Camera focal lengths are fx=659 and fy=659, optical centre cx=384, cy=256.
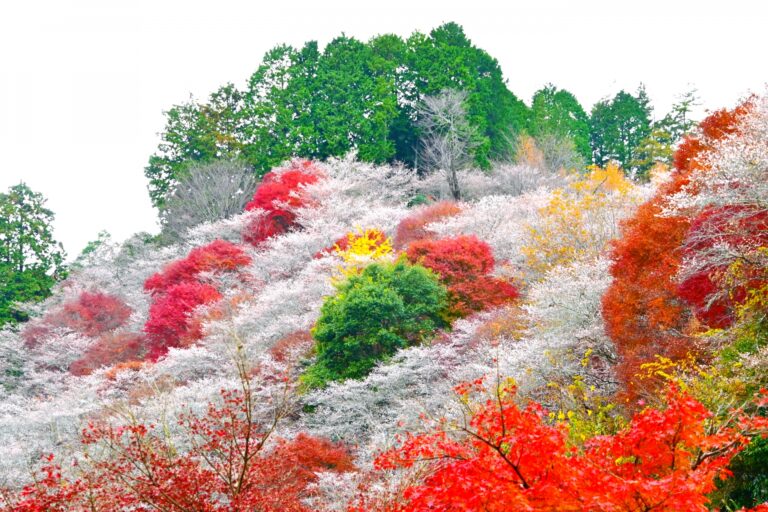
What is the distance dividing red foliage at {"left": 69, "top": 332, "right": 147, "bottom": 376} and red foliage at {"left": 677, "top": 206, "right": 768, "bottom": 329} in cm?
1894

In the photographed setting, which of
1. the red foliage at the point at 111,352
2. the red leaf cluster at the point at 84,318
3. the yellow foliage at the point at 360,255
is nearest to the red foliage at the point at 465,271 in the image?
the yellow foliage at the point at 360,255

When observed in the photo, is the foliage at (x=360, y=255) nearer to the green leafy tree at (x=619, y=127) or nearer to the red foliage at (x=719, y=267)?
the red foliage at (x=719, y=267)

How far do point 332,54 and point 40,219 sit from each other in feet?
59.9

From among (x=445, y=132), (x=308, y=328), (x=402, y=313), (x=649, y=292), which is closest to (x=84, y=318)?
(x=308, y=328)

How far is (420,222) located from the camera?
23.8m

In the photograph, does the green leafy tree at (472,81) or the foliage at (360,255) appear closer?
the foliage at (360,255)

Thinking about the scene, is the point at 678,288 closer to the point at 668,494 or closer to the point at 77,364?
the point at 668,494

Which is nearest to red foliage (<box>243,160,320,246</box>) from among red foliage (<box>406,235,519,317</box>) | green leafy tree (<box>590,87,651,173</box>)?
red foliage (<box>406,235,519,317</box>)

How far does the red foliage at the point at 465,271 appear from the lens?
16750mm

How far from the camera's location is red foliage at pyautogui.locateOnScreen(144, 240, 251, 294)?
24.9 m

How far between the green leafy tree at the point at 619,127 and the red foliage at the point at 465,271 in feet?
88.0

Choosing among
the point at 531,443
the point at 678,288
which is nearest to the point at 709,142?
the point at 678,288

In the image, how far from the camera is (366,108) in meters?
34.3

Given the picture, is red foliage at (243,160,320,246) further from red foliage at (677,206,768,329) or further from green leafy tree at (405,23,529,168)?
red foliage at (677,206,768,329)
